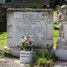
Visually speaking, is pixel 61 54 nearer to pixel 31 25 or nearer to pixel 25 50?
pixel 25 50

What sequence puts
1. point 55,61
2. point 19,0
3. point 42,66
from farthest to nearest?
1. point 19,0
2. point 55,61
3. point 42,66

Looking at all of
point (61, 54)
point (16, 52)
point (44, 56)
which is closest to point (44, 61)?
point (44, 56)

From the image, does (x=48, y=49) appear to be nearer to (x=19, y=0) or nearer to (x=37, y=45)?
(x=37, y=45)

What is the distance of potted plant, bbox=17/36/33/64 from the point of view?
1112 centimetres

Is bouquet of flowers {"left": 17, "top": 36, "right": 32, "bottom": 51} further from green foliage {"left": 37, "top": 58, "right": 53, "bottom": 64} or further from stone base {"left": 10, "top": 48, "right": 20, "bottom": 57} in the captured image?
green foliage {"left": 37, "top": 58, "right": 53, "bottom": 64}

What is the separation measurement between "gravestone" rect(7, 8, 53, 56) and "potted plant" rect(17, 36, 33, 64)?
0.57 meters

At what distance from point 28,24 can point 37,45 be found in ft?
2.61

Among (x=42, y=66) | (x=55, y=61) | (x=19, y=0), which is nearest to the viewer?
(x=42, y=66)

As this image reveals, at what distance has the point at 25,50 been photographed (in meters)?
11.2

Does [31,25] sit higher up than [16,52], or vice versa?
[31,25]

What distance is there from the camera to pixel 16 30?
12.0m

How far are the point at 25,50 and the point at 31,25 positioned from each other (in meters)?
1.08

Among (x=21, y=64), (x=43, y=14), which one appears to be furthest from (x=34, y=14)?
(x=21, y=64)

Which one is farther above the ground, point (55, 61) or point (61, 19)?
point (61, 19)
